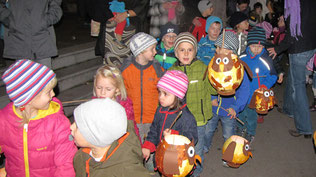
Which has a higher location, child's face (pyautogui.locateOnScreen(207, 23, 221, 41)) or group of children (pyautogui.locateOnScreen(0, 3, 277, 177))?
child's face (pyautogui.locateOnScreen(207, 23, 221, 41))

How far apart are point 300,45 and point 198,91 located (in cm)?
196

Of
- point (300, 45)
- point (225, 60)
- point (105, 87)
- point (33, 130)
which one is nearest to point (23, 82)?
point (33, 130)

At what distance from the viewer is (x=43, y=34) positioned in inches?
169

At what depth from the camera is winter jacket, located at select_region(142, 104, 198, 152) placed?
107 inches

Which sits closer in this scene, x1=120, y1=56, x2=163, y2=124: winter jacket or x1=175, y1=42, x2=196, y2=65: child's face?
x1=175, y1=42, x2=196, y2=65: child's face

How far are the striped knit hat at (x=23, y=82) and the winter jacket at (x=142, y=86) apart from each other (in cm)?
137

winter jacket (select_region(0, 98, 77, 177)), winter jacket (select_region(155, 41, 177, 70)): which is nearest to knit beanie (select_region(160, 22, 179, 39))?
winter jacket (select_region(155, 41, 177, 70))

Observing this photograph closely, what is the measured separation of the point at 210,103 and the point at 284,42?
1795 millimetres

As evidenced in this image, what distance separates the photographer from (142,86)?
352 cm

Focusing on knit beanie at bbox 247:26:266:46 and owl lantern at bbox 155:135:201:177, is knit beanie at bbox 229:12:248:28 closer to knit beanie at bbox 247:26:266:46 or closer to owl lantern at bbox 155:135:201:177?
knit beanie at bbox 247:26:266:46

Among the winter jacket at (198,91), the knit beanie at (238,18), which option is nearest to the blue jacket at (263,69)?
the winter jacket at (198,91)

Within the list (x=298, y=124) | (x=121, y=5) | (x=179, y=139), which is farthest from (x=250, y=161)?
(x=121, y=5)

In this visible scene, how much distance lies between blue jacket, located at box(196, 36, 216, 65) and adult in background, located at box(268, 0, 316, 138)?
94cm

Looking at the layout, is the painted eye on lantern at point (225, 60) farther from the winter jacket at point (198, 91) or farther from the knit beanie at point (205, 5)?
the knit beanie at point (205, 5)
